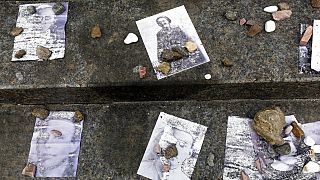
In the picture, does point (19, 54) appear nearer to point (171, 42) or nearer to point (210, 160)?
point (171, 42)

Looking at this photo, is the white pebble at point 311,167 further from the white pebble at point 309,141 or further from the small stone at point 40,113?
the small stone at point 40,113

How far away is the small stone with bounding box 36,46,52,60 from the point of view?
6.66 ft

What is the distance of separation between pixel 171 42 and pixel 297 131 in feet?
2.04

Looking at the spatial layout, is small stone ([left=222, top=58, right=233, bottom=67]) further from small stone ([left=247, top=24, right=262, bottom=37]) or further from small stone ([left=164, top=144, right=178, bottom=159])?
small stone ([left=164, top=144, right=178, bottom=159])

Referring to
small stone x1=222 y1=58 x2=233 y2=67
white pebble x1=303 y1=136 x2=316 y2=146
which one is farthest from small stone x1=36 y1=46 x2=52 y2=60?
white pebble x1=303 y1=136 x2=316 y2=146

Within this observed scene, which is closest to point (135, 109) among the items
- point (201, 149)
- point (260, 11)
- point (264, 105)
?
point (201, 149)

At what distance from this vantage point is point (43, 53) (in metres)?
2.03

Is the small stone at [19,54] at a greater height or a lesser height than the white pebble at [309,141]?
greater

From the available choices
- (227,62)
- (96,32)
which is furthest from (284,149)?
(96,32)

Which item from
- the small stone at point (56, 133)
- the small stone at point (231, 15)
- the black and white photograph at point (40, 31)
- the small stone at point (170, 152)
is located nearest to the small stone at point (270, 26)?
the small stone at point (231, 15)

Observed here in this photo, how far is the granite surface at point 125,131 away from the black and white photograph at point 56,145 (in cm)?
3

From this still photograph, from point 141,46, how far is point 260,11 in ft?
1.69

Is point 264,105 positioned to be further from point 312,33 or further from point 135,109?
point 135,109

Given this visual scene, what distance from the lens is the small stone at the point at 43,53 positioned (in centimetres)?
203
